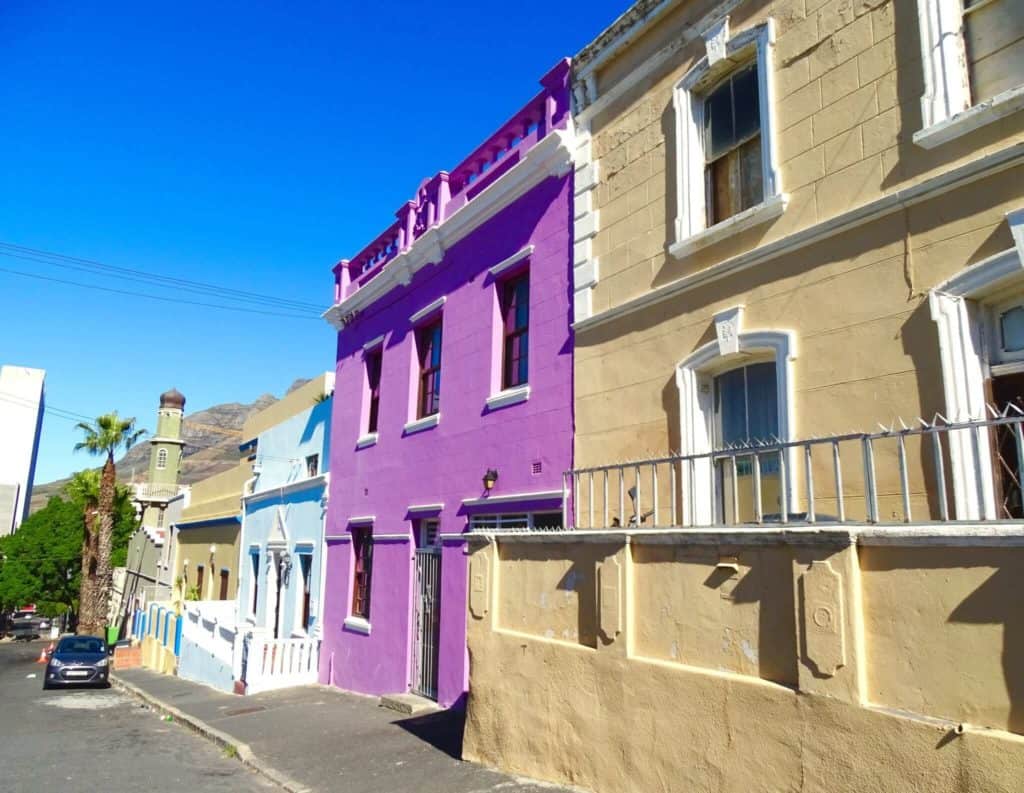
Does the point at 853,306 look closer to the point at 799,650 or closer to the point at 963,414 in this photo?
the point at 963,414

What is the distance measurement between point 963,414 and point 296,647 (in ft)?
42.5

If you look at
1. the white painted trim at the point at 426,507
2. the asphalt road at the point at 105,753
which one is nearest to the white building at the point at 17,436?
the asphalt road at the point at 105,753

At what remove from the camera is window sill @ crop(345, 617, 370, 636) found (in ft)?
45.5

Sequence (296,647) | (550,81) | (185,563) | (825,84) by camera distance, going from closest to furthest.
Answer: (825,84)
(550,81)
(296,647)
(185,563)

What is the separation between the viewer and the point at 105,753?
36.9 feet

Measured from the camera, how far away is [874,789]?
14.8 ft

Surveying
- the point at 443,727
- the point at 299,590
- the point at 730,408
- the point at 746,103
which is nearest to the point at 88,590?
the point at 299,590

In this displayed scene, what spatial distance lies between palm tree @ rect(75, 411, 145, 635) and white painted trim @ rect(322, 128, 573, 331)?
839 inches

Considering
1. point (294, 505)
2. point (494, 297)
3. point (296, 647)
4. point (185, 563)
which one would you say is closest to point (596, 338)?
point (494, 297)

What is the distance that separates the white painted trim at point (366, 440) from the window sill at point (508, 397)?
4142 mm

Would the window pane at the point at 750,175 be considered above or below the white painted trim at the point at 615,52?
below

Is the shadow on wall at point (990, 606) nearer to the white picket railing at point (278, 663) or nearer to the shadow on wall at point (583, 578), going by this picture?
the shadow on wall at point (583, 578)

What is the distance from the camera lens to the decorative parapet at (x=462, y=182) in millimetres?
10758

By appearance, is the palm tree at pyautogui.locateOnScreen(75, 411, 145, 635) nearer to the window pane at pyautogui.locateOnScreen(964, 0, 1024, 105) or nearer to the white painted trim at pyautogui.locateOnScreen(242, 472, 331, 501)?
the white painted trim at pyautogui.locateOnScreen(242, 472, 331, 501)
